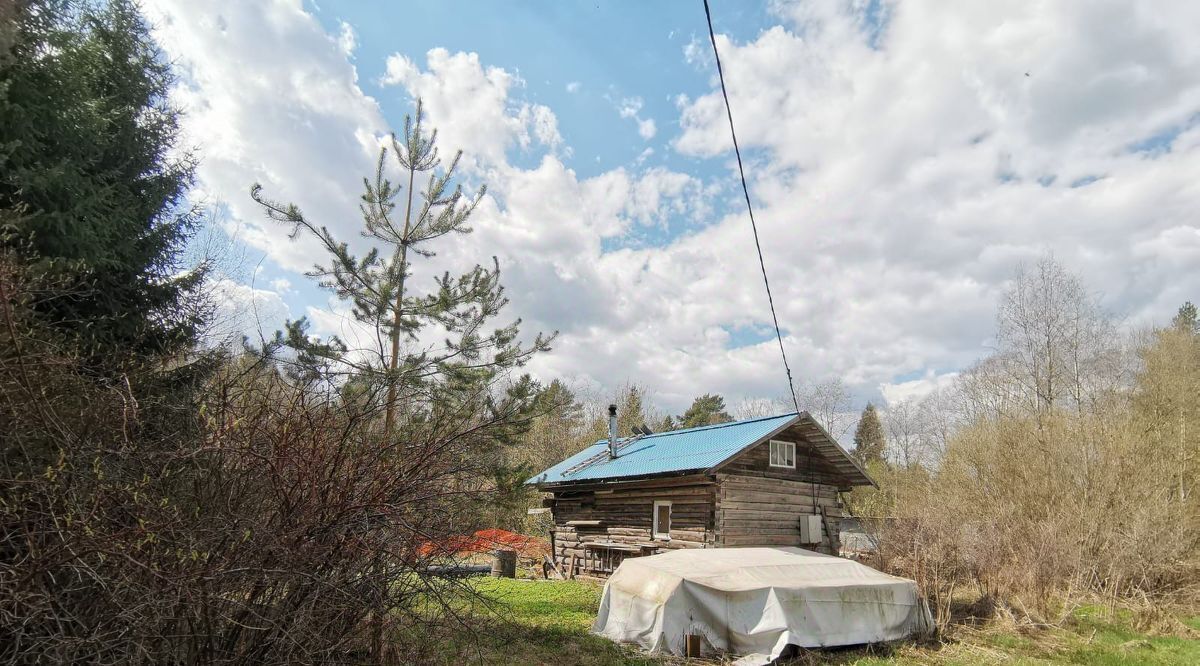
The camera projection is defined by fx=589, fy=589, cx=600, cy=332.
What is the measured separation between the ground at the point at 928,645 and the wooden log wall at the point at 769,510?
Answer: 4.67m

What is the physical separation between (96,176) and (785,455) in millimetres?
18519

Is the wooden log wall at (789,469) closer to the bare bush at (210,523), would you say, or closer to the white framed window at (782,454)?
the white framed window at (782,454)

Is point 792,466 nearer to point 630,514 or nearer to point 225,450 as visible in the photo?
point 630,514

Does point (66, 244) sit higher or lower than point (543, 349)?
higher

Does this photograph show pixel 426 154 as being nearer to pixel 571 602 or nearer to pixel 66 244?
pixel 66 244

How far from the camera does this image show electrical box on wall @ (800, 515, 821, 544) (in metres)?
19.1

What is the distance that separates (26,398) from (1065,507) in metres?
25.7

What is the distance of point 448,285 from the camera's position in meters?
10.6

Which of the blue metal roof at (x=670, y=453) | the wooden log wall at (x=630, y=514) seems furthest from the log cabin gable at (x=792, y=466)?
the wooden log wall at (x=630, y=514)

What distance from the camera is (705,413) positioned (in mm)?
46219

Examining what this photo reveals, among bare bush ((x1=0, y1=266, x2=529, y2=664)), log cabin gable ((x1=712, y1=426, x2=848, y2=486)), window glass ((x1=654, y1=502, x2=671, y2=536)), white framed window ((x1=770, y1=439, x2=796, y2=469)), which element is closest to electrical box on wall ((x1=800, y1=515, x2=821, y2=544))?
log cabin gable ((x1=712, y1=426, x2=848, y2=486))

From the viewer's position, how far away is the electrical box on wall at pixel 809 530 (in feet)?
62.5

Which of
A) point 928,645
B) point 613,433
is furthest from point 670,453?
point 928,645

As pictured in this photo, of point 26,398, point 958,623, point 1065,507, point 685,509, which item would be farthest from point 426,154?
point 1065,507
